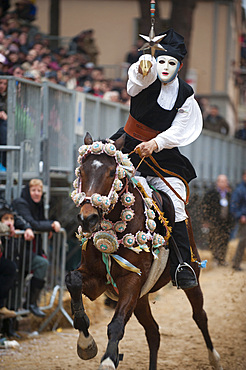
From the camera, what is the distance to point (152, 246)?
652 cm

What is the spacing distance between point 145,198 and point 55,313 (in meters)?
3.66

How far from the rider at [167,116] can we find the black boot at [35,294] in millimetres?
2850

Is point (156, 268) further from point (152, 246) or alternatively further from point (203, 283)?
point (203, 283)

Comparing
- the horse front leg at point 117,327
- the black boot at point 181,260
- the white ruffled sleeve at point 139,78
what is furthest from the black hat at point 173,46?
the horse front leg at point 117,327

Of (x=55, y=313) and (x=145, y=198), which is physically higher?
(x=145, y=198)

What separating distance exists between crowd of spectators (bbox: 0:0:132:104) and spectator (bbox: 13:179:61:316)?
216 cm

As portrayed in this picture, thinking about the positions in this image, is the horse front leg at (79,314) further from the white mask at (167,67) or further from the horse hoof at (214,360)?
the horse hoof at (214,360)

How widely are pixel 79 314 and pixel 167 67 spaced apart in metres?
2.44

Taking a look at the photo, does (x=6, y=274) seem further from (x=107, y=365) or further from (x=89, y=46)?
(x=89, y=46)

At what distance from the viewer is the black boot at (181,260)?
682cm

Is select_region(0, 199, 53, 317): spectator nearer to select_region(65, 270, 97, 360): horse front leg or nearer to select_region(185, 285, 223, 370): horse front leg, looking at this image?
select_region(185, 285, 223, 370): horse front leg

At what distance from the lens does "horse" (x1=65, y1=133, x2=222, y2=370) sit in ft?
19.0

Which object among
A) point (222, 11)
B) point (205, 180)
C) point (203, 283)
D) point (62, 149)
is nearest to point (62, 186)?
point (62, 149)

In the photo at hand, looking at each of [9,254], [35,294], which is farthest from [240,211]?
[9,254]
